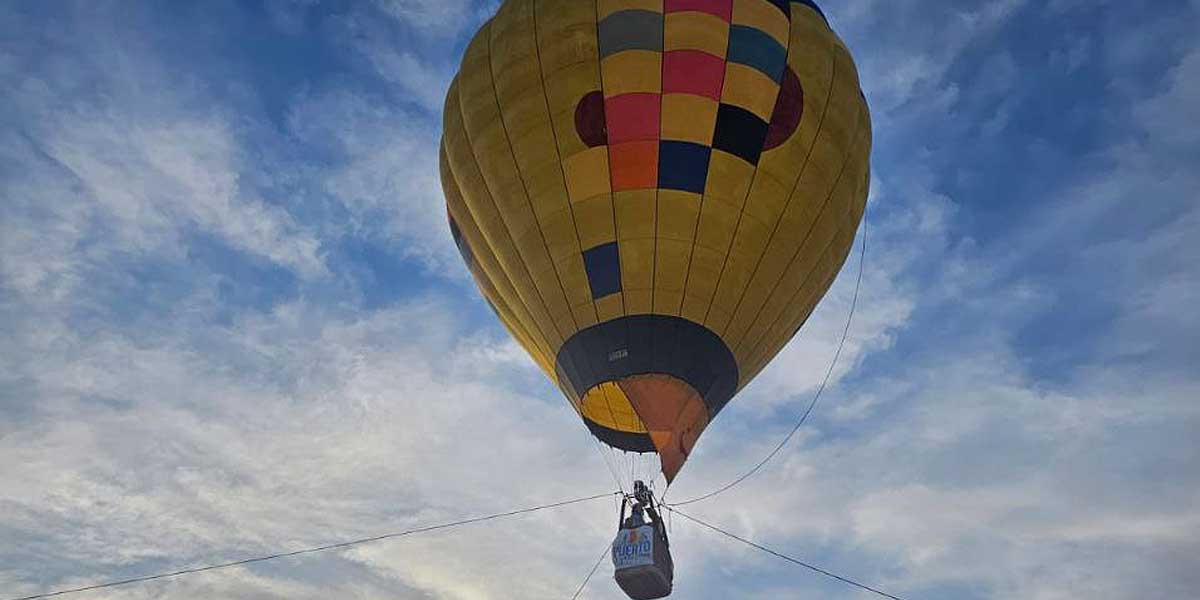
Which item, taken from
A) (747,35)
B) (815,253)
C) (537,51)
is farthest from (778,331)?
(537,51)

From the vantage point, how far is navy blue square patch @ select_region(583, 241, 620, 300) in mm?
12016

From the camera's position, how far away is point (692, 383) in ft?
40.0

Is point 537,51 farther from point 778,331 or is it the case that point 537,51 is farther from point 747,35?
point 778,331

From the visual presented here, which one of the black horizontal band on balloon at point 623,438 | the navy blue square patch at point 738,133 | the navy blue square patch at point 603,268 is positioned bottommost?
the black horizontal band on balloon at point 623,438

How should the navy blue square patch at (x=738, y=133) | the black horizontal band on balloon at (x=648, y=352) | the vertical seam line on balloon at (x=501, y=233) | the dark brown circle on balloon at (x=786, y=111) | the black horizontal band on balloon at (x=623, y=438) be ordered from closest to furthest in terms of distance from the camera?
the black horizontal band on balloon at (x=648, y=352) < the navy blue square patch at (x=738, y=133) < the dark brown circle on balloon at (x=786, y=111) < the vertical seam line on balloon at (x=501, y=233) < the black horizontal band on balloon at (x=623, y=438)

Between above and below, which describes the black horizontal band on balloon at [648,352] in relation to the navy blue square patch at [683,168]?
below

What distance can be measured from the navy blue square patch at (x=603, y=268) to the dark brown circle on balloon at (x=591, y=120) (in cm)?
136

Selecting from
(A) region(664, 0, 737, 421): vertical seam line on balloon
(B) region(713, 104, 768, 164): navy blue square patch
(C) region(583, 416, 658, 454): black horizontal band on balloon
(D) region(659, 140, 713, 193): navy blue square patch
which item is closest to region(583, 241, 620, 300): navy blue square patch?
(A) region(664, 0, 737, 421): vertical seam line on balloon

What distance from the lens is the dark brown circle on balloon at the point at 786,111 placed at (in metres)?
12.2

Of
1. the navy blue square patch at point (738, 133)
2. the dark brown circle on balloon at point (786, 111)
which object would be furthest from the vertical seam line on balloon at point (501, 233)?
the dark brown circle on balloon at point (786, 111)

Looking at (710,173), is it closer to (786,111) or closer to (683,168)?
(683,168)

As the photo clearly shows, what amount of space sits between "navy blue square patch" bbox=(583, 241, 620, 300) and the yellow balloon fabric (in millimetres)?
18

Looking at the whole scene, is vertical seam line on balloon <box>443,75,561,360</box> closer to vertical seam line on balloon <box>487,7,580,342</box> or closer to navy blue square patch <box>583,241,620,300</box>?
vertical seam line on balloon <box>487,7,580,342</box>

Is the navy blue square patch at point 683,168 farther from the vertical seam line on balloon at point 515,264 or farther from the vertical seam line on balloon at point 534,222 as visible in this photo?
the vertical seam line on balloon at point 515,264
